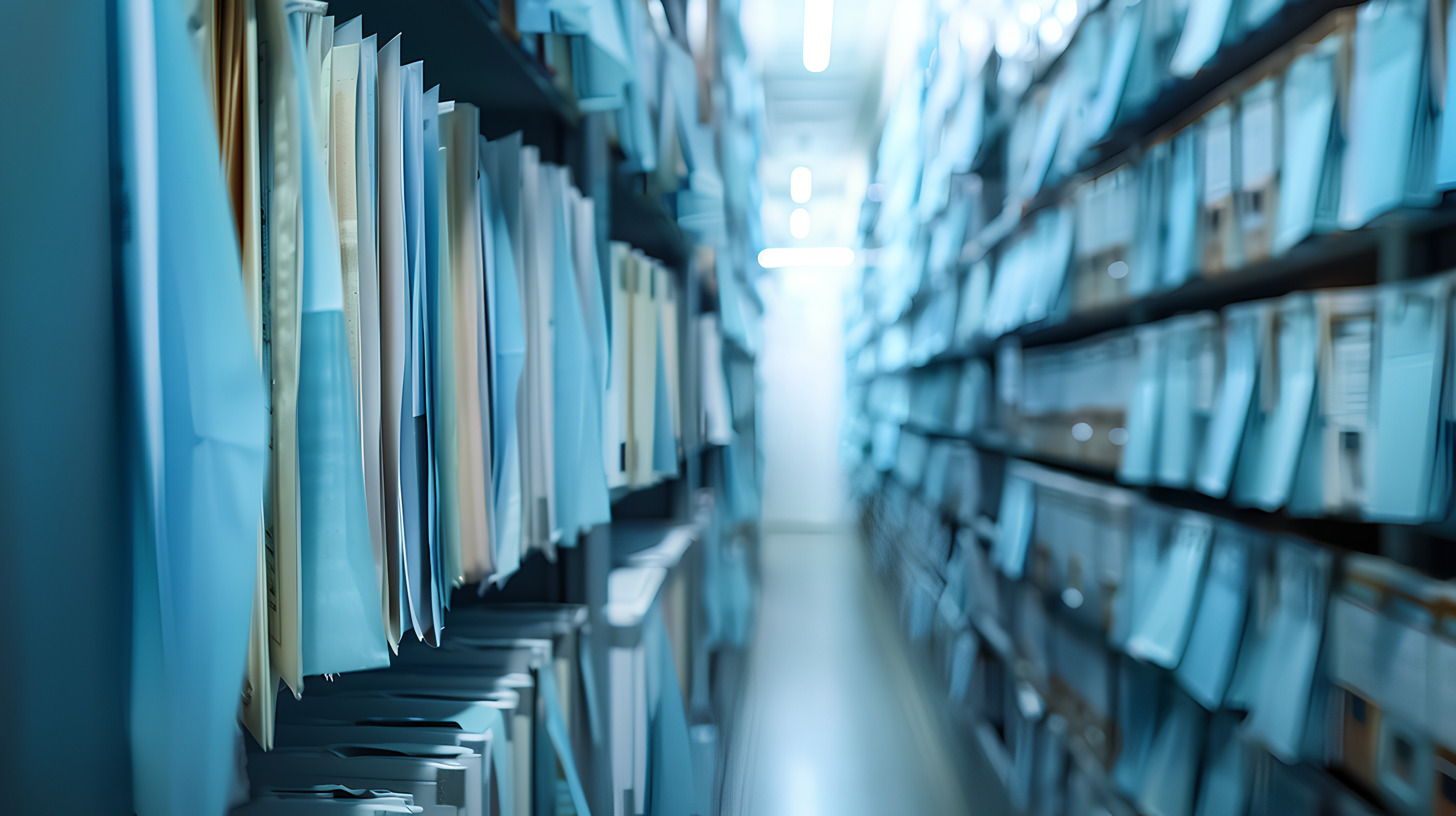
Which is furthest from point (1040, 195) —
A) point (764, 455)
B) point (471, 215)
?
point (764, 455)

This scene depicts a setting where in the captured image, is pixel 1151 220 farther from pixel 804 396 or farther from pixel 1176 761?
pixel 804 396

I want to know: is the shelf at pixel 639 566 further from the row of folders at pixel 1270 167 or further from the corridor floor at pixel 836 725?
the row of folders at pixel 1270 167

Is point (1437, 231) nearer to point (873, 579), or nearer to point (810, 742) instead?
point (810, 742)

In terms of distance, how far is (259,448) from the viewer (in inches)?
12.3

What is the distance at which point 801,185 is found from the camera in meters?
6.30

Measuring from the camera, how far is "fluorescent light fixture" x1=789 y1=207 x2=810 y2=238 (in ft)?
22.3

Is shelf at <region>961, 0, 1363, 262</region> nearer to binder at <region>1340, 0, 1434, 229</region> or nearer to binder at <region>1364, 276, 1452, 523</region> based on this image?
binder at <region>1340, 0, 1434, 229</region>

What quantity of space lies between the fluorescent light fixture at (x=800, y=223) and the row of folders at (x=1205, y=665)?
493 cm

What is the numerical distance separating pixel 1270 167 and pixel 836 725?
1.98 metres

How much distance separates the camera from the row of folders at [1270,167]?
77cm

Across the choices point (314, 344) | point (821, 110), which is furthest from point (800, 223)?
point (314, 344)

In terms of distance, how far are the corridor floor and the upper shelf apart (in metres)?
1.62

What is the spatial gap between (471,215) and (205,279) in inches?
13.0

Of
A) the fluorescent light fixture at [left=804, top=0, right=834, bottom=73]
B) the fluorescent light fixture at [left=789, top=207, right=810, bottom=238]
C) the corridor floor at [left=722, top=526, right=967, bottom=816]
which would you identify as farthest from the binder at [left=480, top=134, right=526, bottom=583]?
the fluorescent light fixture at [left=789, top=207, right=810, bottom=238]
